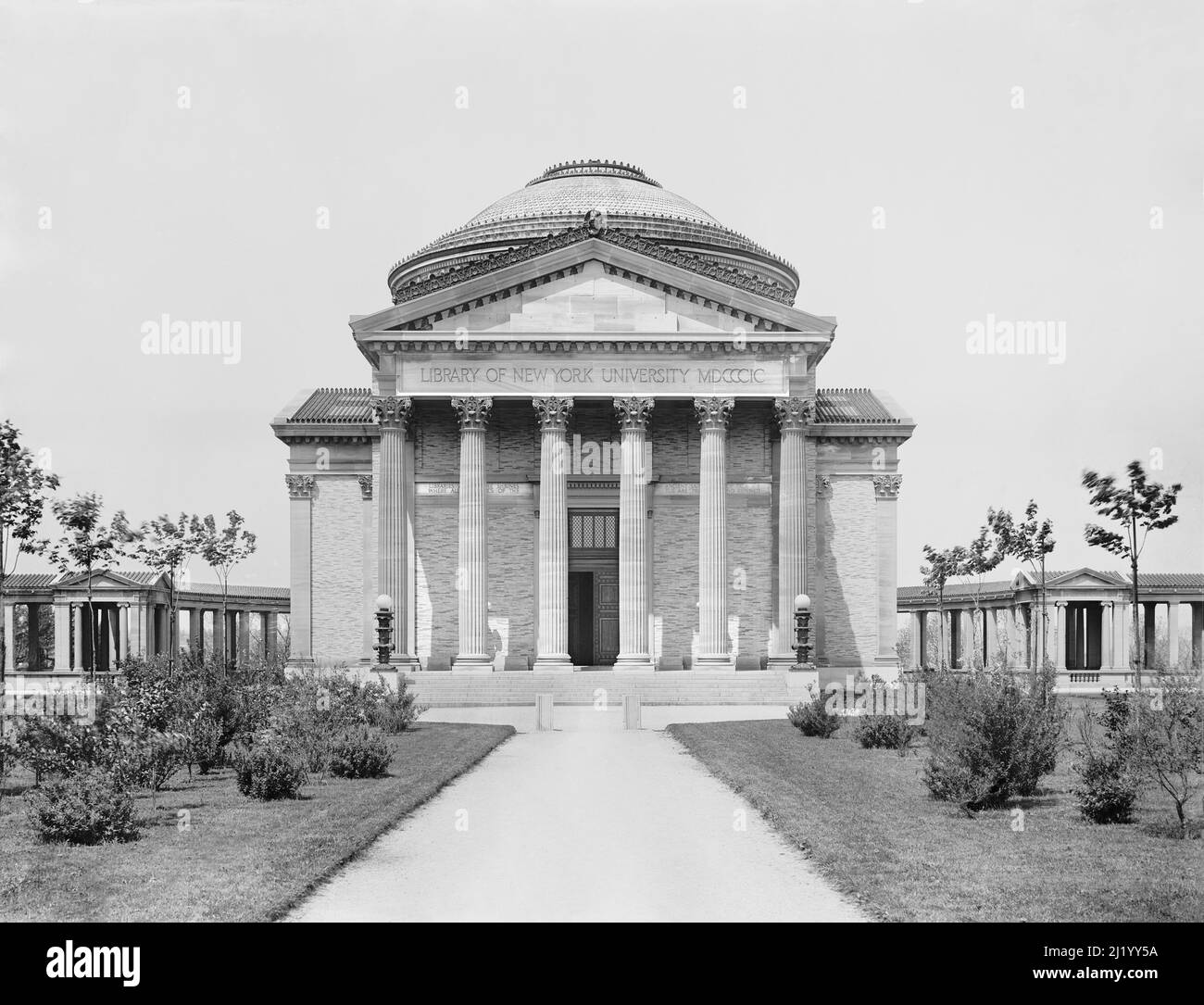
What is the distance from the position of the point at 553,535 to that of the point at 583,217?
23.7m

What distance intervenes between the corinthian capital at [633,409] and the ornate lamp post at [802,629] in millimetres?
9685

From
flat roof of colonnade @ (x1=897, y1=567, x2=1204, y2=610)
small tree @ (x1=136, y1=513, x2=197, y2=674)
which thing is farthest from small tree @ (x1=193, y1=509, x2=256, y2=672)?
flat roof of colonnade @ (x1=897, y1=567, x2=1204, y2=610)

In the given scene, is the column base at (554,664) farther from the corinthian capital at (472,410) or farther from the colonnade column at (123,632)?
the colonnade column at (123,632)

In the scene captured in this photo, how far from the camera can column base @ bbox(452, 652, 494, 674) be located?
53688 mm

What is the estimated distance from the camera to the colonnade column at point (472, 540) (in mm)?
53906

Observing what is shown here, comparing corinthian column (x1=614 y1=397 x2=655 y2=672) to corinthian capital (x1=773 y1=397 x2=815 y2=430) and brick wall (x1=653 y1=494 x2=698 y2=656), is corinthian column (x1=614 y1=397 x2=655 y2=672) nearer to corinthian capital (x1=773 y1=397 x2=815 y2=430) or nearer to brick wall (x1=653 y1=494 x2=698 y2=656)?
brick wall (x1=653 y1=494 x2=698 y2=656)

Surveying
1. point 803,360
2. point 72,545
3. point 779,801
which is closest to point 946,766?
point 779,801

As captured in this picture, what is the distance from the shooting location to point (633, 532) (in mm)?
54250

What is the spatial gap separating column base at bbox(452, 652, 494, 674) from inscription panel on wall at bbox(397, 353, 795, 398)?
10723mm

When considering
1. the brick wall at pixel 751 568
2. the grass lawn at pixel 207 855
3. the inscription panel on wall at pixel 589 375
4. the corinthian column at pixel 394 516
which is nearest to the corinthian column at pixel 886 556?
the brick wall at pixel 751 568

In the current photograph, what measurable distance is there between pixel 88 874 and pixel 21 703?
24168 millimetres

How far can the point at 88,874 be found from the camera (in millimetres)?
15852
